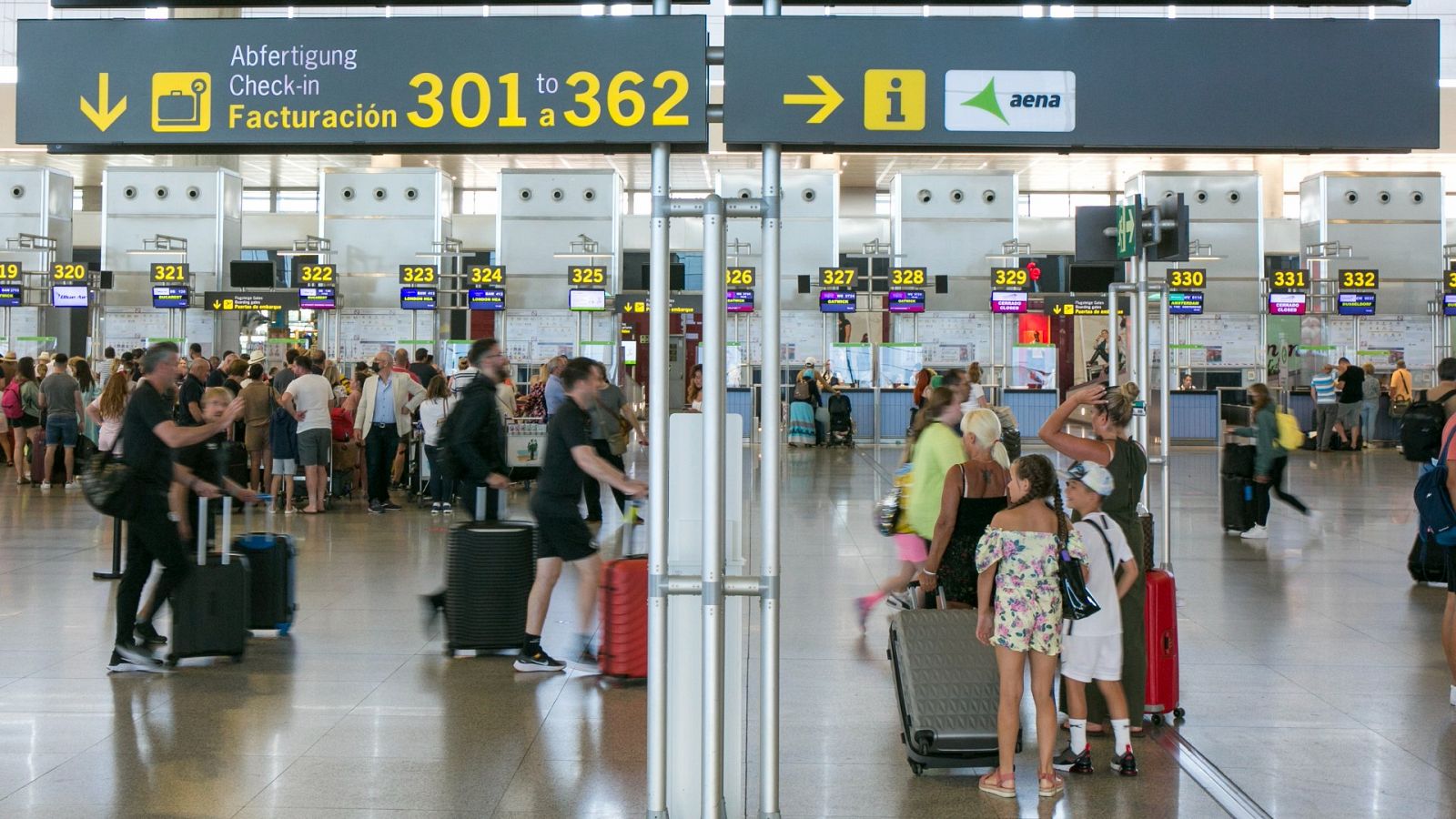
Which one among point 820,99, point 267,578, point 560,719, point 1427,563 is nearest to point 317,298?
point 267,578

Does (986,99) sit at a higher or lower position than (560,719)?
higher

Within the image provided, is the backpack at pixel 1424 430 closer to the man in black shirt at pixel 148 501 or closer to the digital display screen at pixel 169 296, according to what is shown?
the man in black shirt at pixel 148 501

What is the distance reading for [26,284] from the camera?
28297 millimetres

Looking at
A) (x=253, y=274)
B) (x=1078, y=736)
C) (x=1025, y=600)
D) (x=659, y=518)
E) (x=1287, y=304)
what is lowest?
(x=1078, y=736)

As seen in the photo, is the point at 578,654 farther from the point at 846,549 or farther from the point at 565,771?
the point at 846,549

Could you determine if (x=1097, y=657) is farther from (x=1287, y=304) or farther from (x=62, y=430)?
(x=1287, y=304)

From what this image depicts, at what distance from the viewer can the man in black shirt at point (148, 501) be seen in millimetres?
6945

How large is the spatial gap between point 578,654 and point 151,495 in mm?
2401

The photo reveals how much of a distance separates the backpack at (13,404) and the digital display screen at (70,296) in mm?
10652

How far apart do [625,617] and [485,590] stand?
1000 mm

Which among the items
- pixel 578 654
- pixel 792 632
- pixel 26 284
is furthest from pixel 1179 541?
pixel 26 284

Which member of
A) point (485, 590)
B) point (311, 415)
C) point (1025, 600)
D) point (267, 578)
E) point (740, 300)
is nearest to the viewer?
point (1025, 600)

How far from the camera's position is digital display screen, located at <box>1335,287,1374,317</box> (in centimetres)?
2830

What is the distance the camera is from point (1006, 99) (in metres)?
4.32
